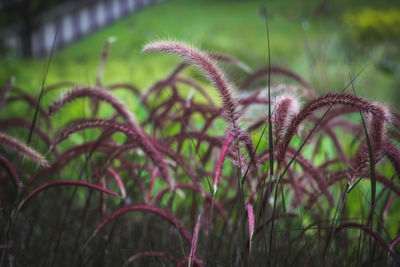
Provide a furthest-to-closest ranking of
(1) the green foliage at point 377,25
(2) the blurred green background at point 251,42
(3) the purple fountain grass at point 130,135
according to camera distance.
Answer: (1) the green foliage at point 377,25, (2) the blurred green background at point 251,42, (3) the purple fountain grass at point 130,135

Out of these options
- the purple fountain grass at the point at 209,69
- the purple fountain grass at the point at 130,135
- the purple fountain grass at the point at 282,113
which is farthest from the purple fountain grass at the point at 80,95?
the purple fountain grass at the point at 282,113

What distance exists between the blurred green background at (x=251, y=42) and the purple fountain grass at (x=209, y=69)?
207 cm

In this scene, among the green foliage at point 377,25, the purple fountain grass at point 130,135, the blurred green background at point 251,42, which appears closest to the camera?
the purple fountain grass at point 130,135

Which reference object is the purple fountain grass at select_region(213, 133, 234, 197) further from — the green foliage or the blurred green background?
the green foliage

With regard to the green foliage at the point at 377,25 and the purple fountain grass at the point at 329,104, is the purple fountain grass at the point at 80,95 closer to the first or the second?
the purple fountain grass at the point at 329,104

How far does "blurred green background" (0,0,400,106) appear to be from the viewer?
359 cm

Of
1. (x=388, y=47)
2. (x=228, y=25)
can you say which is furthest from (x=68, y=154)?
(x=228, y=25)

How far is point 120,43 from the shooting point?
19.6 feet

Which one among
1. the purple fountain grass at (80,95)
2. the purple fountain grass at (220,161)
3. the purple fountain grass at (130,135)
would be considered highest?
the purple fountain grass at (80,95)

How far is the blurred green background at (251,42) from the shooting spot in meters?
3.59

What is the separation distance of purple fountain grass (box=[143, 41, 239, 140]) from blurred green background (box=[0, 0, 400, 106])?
6.78ft

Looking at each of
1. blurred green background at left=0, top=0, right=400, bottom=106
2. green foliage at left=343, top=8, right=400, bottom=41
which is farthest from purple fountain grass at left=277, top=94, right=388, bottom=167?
green foliage at left=343, top=8, right=400, bottom=41

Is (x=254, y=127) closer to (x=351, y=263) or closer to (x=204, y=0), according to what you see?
(x=351, y=263)

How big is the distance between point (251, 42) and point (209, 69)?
5.40 metres
